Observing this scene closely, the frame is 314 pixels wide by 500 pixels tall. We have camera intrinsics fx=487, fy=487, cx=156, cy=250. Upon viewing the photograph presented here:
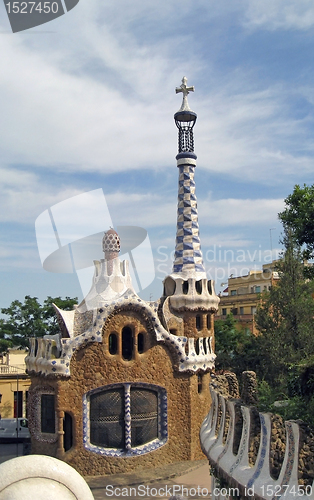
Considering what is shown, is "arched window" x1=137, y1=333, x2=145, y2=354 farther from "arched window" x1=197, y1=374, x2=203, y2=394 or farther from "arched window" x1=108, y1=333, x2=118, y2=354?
"arched window" x1=197, y1=374, x2=203, y2=394

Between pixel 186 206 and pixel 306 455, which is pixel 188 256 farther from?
pixel 306 455

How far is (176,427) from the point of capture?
16797mm

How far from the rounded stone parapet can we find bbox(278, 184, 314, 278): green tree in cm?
853

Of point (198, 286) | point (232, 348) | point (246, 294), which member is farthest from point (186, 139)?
point (246, 294)

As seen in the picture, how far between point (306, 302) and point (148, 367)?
10.2m

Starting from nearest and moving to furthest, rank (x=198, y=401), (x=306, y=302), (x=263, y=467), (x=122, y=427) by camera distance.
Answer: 1. (x=263, y=467)
2. (x=122, y=427)
3. (x=198, y=401)
4. (x=306, y=302)

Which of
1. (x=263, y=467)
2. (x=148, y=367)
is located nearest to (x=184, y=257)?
(x=148, y=367)

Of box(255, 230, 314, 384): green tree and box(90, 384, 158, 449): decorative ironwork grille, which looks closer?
box(90, 384, 158, 449): decorative ironwork grille

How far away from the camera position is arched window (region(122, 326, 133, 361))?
16578 millimetres

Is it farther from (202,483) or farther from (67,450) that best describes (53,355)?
(202,483)

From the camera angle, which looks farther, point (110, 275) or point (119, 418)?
point (110, 275)

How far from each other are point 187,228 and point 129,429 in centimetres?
793

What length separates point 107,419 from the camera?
626 inches

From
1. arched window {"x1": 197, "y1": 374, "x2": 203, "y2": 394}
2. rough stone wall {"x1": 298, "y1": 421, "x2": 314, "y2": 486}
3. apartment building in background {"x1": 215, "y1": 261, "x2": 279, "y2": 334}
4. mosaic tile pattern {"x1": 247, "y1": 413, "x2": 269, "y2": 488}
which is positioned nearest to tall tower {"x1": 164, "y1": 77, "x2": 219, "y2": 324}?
arched window {"x1": 197, "y1": 374, "x2": 203, "y2": 394}
